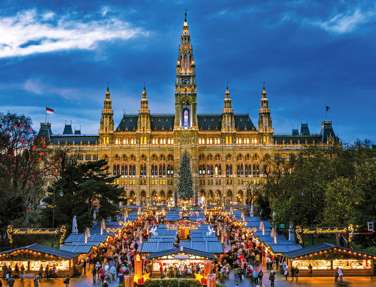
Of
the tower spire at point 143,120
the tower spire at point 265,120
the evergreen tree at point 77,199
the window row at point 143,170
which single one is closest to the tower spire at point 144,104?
the tower spire at point 143,120

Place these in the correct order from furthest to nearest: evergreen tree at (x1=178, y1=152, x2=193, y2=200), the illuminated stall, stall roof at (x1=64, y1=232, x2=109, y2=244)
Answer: evergreen tree at (x1=178, y1=152, x2=193, y2=200) → stall roof at (x1=64, y1=232, x2=109, y2=244) → the illuminated stall

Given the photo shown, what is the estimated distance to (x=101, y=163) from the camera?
228ft

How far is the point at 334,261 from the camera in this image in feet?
125

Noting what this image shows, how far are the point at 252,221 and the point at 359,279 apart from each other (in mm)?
31054

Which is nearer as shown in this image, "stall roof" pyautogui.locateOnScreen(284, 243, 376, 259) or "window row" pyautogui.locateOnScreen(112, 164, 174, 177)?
"stall roof" pyautogui.locateOnScreen(284, 243, 376, 259)

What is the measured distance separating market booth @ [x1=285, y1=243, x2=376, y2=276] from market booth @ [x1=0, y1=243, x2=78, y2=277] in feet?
48.6

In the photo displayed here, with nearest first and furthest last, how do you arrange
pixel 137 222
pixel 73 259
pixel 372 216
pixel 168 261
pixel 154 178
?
1. pixel 168 261
2. pixel 73 259
3. pixel 372 216
4. pixel 137 222
5. pixel 154 178

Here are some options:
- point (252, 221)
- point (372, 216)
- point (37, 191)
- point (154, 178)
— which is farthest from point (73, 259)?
point (154, 178)

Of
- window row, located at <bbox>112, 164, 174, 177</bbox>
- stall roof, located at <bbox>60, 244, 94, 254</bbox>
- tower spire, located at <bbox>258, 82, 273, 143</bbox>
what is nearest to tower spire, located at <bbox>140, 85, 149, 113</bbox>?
window row, located at <bbox>112, 164, 174, 177</bbox>

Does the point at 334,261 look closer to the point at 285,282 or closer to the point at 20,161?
the point at 285,282

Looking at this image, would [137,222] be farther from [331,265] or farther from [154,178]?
[154,178]

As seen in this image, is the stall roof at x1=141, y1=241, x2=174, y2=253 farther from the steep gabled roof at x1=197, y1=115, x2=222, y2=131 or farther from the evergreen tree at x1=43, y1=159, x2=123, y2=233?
the steep gabled roof at x1=197, y1=115, x2=222, y2=131

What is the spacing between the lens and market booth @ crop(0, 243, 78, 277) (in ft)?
125

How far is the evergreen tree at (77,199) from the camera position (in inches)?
2176
